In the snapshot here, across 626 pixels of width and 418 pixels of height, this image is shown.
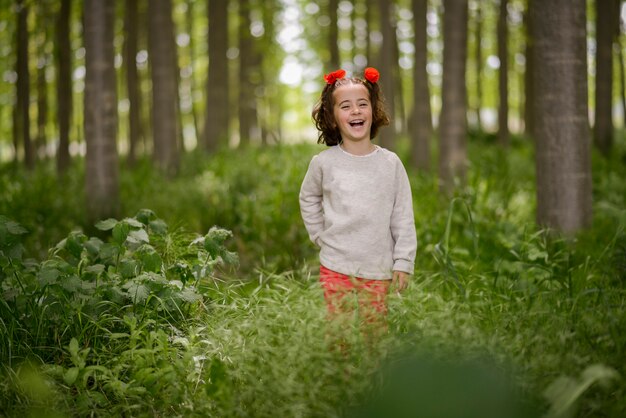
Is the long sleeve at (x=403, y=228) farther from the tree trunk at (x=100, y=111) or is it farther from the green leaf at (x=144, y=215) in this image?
the tree trunk at (x=100, y=111)

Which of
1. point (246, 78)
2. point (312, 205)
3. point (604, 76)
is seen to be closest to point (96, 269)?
point (312, 205)

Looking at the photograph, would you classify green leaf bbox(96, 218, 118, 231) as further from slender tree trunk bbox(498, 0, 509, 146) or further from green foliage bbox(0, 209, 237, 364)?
slender tree trunk bbox(498, 0, 509, 146)

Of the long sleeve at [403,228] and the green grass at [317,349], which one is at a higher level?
the long sleeve at [403,228]

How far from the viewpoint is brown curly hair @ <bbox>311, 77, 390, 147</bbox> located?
358 centimetres

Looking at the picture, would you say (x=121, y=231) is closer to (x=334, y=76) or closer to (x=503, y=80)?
(x=334, y=76)

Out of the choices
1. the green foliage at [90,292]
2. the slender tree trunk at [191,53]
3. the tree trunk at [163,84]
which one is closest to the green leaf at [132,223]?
the green foliage at [90,292]

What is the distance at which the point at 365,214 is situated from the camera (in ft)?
11.0

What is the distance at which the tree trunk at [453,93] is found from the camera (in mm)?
8250

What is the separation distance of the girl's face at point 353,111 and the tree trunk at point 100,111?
4501mm

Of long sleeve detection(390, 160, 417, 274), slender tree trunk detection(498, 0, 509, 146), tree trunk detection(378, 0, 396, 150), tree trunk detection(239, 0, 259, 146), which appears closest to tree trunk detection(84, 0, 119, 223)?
long sleeve detection(390, 160, 417, 274)

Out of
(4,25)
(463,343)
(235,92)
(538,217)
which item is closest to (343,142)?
(463,343)

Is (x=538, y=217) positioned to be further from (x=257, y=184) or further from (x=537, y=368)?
(x=257, y=184)

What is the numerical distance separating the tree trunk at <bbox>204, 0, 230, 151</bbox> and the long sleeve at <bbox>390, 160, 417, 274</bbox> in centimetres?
1104

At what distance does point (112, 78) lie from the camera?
7320 mm
